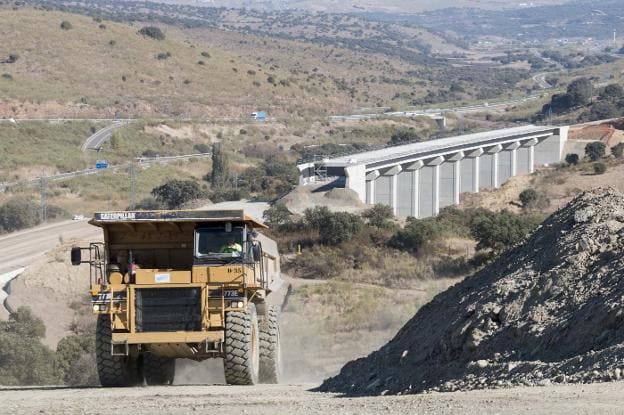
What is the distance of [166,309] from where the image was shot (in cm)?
1936

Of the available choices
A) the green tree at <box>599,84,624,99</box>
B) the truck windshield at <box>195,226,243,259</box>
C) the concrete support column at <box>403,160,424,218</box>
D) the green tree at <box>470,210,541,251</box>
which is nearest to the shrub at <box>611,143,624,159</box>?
the concrete support column at <box>403,160,424,218</box>

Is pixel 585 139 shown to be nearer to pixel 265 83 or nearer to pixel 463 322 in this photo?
pixel 265 83

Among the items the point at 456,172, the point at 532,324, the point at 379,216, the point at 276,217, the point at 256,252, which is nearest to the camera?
the point at 532,324

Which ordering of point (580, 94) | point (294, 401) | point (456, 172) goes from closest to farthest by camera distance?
point (294, 401)
point (456, 172)
point (580, 94)

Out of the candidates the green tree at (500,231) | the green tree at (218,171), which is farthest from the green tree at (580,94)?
the green tree at (500,231)

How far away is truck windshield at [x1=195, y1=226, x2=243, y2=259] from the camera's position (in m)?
19.5

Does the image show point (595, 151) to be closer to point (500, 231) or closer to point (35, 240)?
point (35, 240)

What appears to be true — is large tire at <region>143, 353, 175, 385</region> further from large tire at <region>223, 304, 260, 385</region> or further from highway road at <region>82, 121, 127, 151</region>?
highway road at <region>82, 121, 127, 151</region>

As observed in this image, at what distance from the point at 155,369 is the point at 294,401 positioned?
6098mm

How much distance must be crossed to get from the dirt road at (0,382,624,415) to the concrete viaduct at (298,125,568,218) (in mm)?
52555

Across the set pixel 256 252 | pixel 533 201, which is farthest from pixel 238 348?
pixel 533 201

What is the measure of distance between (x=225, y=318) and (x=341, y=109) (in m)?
132

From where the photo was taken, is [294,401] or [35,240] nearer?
[294,401]

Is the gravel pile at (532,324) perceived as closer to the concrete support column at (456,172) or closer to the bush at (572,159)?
the concrete support column at (456,172)
